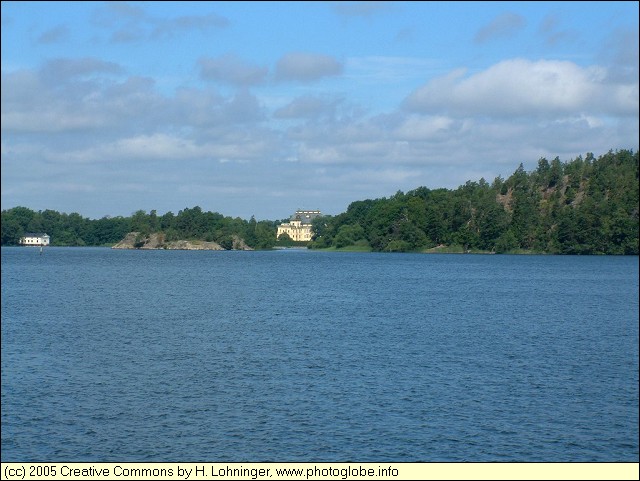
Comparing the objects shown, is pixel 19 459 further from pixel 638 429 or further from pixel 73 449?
pixel 638 429

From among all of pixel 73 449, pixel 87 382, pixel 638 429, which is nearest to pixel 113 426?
pixel 73 449

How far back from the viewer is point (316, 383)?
114 feet

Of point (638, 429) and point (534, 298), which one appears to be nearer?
point (638, 429)

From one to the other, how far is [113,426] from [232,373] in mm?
10076

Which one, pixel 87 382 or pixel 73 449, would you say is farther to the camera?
pixel 87 382

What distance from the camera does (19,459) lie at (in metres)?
23.9

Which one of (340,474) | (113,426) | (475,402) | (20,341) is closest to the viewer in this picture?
(340,474)

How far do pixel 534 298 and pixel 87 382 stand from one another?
58190 millimetres

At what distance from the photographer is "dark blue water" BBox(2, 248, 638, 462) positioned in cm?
2566

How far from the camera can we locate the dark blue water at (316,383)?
2566 centimetres

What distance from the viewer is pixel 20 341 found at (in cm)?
4438

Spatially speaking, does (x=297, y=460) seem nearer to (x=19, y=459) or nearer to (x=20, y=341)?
(x=19, y=459)

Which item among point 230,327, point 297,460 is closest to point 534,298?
point 230,327

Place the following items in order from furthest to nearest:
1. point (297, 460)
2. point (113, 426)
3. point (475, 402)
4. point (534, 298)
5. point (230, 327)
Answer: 1. point (534, 298)
2. point (230, 327)
3. point (475, 402)
4. point (113, 426)
5. point (297, 460)
